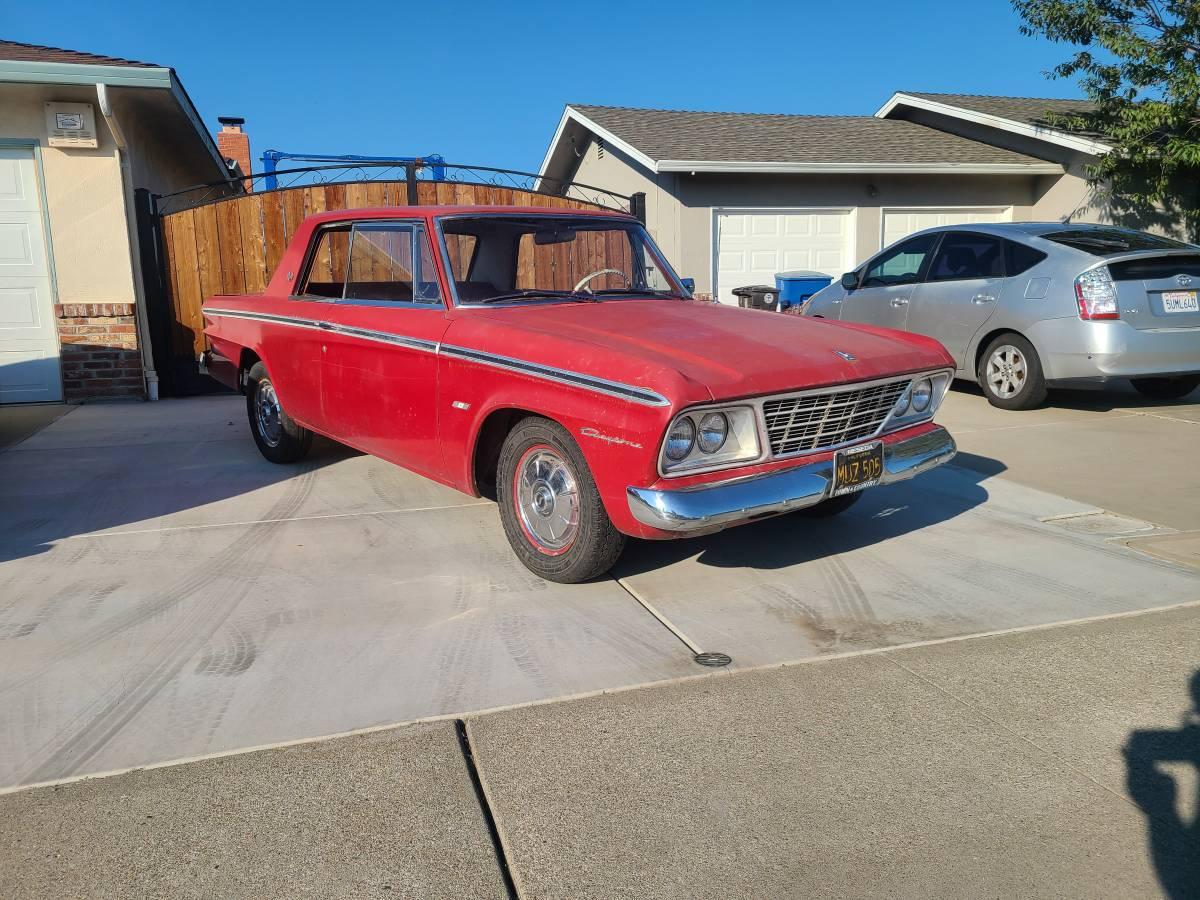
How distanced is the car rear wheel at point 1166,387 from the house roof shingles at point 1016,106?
7571mm

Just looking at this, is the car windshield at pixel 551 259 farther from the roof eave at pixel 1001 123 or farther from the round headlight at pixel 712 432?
the roof eave at pixel 1001 123

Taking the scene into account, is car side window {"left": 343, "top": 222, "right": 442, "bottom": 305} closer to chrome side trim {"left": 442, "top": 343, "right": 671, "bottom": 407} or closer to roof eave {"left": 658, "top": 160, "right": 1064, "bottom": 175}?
chrome side trim {"left": 442, "top": 343, "right": 671, "bottom": 407}

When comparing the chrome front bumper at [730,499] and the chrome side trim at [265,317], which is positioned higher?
the chrome side trim at [265,317]

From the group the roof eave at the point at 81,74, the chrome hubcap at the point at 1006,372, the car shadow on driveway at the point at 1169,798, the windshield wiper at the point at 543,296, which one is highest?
the roof eave at the point at 81,74

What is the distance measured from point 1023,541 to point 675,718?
101 inches

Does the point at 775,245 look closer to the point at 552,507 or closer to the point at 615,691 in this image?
the point at 552,507

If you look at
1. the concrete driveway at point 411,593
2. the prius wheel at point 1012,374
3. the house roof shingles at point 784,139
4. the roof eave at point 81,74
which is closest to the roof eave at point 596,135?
the house roof shingles at point 784,139

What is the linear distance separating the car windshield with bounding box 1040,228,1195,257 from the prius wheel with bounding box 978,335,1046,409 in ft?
2.76

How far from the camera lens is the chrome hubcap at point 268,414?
634 centimetres

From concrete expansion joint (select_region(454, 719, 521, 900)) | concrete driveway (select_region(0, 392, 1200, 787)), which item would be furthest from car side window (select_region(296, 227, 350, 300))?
concrete expansion joint (select_region(454, 719, 521, 900))

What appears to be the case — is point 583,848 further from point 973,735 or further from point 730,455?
point 730,455

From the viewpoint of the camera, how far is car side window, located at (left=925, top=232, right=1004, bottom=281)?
8125 mm

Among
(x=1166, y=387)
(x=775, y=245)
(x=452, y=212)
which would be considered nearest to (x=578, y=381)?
(x=452, y=212)

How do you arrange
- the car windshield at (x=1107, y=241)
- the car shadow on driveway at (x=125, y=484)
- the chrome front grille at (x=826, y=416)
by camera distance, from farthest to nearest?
the car windshield at (x=1107, y=241), the car shadow on driveway at (x=125, y=484), the chrome front grille at (x=826, y=416)
